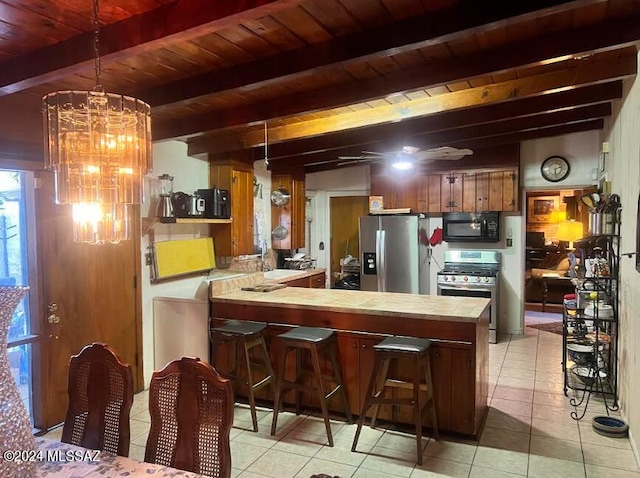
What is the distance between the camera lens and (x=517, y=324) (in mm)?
6176

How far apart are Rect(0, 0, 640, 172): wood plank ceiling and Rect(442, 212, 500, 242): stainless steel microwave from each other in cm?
205

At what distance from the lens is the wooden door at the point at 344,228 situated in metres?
7.54

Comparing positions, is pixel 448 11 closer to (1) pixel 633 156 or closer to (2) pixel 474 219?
(1) pixel 633 156

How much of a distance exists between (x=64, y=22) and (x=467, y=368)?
3020 mm

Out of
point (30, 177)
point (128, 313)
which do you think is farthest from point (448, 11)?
point (128, 313)

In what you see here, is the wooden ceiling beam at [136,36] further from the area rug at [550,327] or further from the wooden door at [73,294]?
the area rug at [550,327]

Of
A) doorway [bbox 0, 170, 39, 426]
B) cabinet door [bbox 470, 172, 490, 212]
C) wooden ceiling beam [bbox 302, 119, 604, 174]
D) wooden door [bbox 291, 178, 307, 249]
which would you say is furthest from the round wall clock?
doorway [bbox 0, 170, 39, 426]

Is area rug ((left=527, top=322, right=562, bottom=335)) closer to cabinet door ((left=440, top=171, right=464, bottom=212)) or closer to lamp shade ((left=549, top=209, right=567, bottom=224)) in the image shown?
cabinet door ((left=440, top=171, right=464, bottom=212))

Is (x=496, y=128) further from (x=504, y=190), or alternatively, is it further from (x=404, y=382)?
(x=404, y=382)

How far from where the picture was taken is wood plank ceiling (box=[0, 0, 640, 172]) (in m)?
2.01

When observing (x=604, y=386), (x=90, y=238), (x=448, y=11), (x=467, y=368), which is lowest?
(x=604, y=386)

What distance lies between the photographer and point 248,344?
355cm

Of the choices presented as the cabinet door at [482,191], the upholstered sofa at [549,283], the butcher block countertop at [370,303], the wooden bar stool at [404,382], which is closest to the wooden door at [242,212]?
the butcher block countertop at [370,303]

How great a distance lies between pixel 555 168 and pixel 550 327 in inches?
89.3
